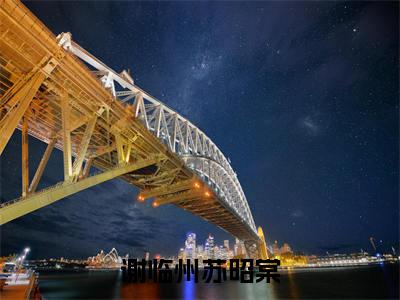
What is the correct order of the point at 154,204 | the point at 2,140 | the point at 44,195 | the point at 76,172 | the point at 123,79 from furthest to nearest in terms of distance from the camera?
the point at 154,204 < the point at 123,79 < the point at 76,172 < the point at 44,195 < the point at 2,140

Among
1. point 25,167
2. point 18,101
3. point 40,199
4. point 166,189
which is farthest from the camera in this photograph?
point 166,189

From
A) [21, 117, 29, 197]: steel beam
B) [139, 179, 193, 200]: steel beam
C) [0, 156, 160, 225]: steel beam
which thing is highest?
[139, 179, 193, 200]: steel beam

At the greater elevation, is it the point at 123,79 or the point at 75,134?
the point at 123,79

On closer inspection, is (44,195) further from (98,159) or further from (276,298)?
(276,298)

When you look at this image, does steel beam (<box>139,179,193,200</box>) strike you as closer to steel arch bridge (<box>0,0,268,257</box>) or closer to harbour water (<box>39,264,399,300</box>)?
steel arch bridge (<box>0,0,268,257</box>)

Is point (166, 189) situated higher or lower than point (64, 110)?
higher

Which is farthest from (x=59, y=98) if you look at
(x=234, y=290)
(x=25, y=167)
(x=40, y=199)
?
(x=234, y=290)

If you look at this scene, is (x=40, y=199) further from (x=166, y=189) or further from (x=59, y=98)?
(x=166, y=189)

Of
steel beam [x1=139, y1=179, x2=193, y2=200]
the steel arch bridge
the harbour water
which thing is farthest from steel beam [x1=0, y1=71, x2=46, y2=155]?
the harbour water

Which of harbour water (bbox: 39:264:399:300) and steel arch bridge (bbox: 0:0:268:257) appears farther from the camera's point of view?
harbour water (bbox: 39:264:399:300)

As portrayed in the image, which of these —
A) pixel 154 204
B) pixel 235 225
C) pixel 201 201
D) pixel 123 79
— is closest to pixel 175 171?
pixel 154 204

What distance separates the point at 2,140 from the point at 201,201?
27.0 metres

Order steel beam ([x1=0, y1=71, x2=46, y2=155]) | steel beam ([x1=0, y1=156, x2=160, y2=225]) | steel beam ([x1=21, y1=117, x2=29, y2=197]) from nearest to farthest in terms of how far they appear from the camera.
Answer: steel beam ([x1=0, y1=156, x2=160, y2=225])
steel beam ([x1=0, y1=71, x2=46, y2=155])
steel beam ([x1=21, y1=117, x2=29, y2=197])

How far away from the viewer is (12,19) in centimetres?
924
